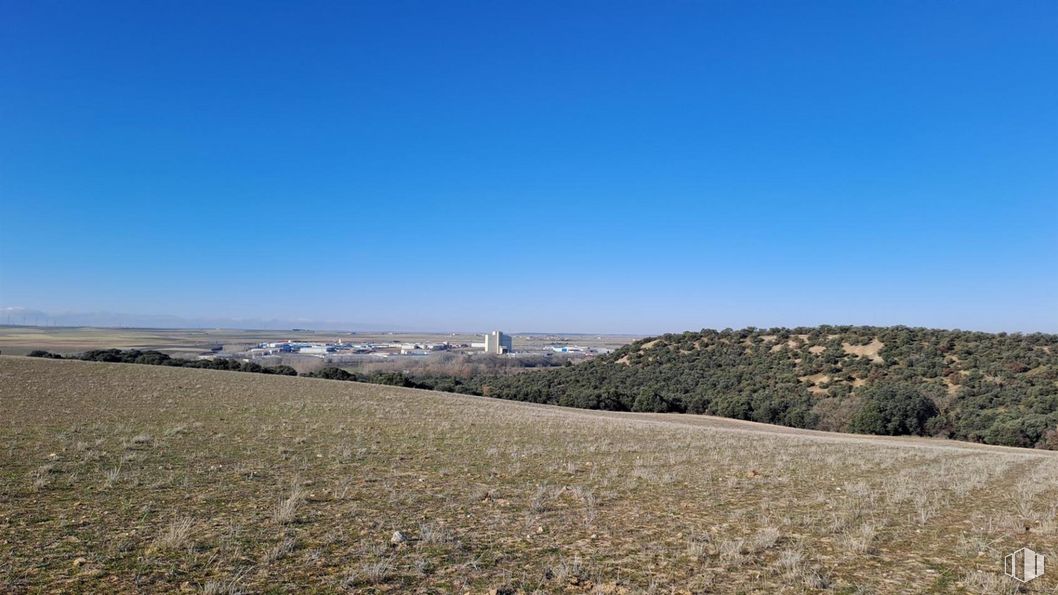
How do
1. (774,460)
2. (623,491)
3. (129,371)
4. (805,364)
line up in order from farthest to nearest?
(805,364) < (129,371) < (774,460) < (623,491)

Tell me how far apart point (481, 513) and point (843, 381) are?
4603cm

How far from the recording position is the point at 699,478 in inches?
468

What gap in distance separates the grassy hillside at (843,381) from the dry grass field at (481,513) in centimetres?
1805

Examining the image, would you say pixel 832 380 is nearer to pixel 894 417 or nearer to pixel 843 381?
pixel 843 381

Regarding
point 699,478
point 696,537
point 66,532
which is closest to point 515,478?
point 699,478

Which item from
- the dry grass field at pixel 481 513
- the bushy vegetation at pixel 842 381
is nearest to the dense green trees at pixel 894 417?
the bushy vegetation at pixel 842 381

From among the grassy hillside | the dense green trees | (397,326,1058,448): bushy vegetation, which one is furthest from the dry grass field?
the grassy hillside

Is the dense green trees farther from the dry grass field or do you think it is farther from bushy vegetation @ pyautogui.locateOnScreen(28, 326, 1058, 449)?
the dry grass field

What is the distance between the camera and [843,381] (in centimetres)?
4734

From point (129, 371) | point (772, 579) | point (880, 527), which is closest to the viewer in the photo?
point (772, 579)

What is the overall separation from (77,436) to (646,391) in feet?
114

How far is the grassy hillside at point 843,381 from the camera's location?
109 feet

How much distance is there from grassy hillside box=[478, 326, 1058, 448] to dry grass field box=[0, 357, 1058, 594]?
18053mm

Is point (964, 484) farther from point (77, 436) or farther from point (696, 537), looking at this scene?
point (77, 436)
